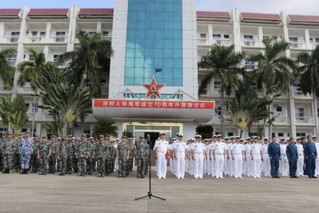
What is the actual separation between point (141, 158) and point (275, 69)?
21800 mm

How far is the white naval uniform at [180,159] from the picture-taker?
12899 mm

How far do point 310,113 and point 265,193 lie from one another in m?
30.3

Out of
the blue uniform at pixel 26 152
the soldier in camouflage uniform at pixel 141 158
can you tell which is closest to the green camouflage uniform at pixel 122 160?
the soldier in camouflage uniform at pixel 141 158

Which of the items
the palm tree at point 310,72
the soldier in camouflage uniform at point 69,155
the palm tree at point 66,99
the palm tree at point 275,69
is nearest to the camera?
the soldier in camouflage uniform at point 69,155

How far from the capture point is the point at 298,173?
47.9 feet

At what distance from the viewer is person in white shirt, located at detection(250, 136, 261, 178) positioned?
1370 cm

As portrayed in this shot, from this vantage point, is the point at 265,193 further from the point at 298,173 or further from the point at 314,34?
the point at 314,34

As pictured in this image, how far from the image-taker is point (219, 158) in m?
13.4

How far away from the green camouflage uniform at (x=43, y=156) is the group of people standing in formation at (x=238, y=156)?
4635 mm

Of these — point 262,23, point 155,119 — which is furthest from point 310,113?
point 155,119

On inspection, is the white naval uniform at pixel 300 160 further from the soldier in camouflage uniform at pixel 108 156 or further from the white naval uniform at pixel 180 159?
the soldier in camouflage uniform at pixel 108 156

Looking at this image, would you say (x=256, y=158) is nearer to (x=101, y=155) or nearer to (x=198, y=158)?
(x=198, y=158)

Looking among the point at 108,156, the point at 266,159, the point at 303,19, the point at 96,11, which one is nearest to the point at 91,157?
the point at 108,156

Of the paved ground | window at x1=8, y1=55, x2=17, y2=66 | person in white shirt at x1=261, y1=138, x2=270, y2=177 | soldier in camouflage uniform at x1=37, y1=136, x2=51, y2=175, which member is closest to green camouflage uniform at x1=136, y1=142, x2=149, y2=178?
the paved ground
